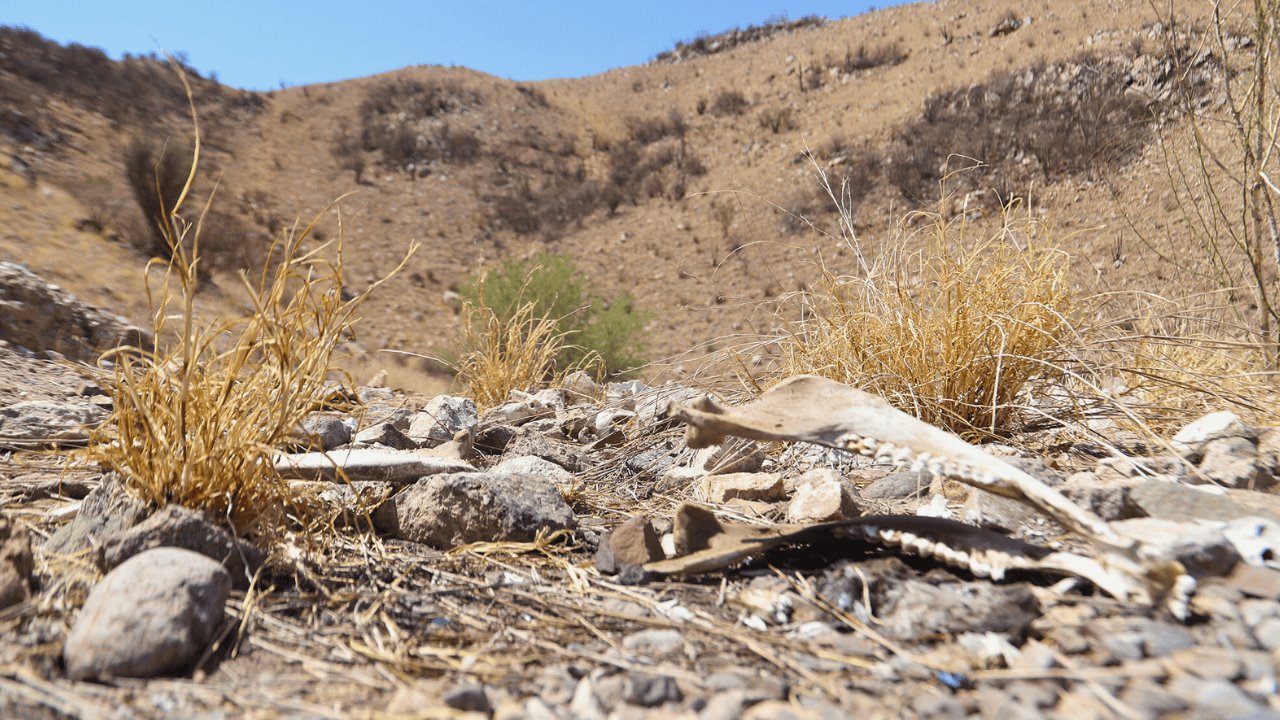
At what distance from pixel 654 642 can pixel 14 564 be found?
101 centimetres

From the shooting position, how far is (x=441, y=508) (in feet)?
5.19

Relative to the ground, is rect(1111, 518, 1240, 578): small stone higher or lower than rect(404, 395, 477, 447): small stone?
higher

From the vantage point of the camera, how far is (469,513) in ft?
5.19

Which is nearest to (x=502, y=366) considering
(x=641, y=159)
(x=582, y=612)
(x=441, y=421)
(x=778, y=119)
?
(x=441, y=421)

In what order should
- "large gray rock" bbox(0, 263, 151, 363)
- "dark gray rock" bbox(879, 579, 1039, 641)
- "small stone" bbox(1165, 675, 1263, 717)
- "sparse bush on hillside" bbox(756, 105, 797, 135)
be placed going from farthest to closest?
"sparse bush on hillside" bbox(756, 105, 797, 135)
"large gray rock" bbox(0, 263, 151, 363)
"dark gray rock" bbox(879, 579, 1039, 641)
"small stone" bbox(1165, 675, 1263, 717)

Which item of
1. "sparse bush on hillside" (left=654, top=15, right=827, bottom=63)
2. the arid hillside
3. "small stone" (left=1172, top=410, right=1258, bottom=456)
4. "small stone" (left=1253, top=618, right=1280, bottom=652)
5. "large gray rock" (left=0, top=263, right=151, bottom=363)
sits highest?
"sparse bush on hillside" (left=654, top=15, right=827, bottom=63)

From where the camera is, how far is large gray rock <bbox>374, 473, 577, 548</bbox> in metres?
1.58

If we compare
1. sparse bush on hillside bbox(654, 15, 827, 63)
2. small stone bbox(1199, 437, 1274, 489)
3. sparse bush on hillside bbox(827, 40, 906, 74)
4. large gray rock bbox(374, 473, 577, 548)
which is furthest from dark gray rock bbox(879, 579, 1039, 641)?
sparse bush on hillside bbox(654, 15, 827, 63)

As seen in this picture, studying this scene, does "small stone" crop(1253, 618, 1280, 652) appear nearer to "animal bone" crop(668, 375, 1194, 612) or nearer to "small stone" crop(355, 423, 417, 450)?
"animal bone" crop(668, 375, 1194, 612)

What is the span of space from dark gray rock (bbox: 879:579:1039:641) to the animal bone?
0.44 ft

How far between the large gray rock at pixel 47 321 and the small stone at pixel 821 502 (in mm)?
3862

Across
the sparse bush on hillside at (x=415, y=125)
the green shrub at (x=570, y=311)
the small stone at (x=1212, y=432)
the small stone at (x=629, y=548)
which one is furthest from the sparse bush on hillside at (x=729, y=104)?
the small stone at (x=629, y=548)

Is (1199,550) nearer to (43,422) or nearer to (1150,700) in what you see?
(1150,700)

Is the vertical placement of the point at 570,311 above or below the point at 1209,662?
above
